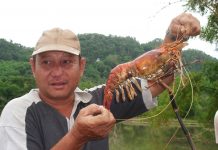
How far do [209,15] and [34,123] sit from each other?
1869 centimetres

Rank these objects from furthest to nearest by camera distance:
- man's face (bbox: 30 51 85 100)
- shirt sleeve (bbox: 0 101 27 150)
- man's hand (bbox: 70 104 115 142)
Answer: man's face (bbox: 30 51 85 100), shirt sleeve (bbox: 0 101 27 150), man's hand (bbox: 70 104 115 142)

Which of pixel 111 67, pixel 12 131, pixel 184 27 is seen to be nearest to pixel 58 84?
pixel 12 131

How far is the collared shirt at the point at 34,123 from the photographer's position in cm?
279

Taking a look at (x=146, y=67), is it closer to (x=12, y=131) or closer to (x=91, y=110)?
(x=91, y=110)

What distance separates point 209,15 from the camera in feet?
67.3

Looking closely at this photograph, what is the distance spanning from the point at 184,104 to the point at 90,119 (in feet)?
53.7

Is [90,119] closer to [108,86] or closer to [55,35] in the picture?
[108,86]

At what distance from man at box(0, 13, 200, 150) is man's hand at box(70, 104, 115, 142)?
153 millimetres

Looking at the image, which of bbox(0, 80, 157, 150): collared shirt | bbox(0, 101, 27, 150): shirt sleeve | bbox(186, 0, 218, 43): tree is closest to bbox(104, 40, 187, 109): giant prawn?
bbox(0, 80, 157, 150): collared shirt

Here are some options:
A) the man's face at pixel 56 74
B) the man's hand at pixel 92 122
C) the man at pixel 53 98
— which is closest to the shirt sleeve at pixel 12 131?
the man at pixel 53 98

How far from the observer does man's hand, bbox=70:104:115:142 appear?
2.46m

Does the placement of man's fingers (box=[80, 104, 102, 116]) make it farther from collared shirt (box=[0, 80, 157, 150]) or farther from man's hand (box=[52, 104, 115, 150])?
collared shirt (box=[0, 80, 157, 150])

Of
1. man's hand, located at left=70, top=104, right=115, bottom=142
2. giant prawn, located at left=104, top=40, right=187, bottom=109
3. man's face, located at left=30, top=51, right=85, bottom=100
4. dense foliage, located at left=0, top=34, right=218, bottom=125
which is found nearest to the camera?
man's hand, located at left=70, top=104, right=115, bottom=142

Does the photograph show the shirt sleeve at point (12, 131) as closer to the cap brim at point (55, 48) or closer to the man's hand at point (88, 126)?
the man's hand at point (88, 126)
